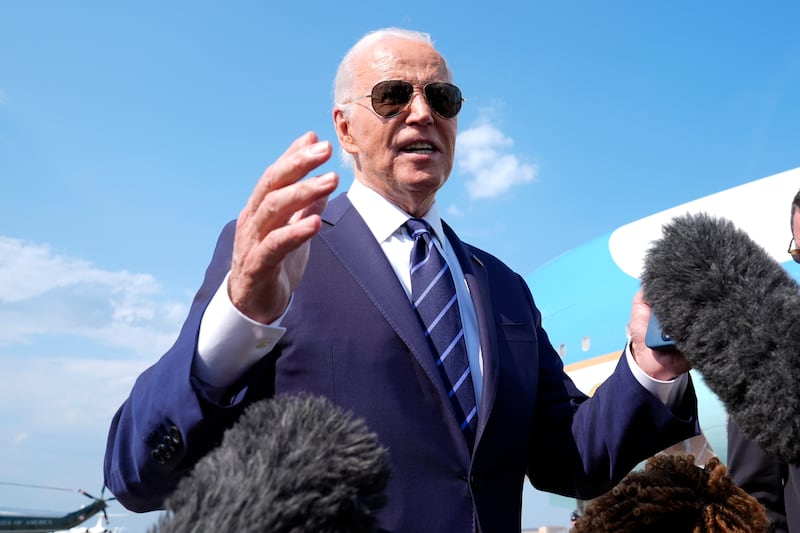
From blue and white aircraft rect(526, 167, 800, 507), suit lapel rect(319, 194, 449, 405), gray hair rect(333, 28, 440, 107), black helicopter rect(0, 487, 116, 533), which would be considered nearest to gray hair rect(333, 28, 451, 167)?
gray hair rect(333, 28, 440, 107)

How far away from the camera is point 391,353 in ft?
6.96

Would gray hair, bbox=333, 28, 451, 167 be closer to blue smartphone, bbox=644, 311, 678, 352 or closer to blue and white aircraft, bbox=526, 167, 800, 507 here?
blue smartphone, bbox=644, 311, 678, 352

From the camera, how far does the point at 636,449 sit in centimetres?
225

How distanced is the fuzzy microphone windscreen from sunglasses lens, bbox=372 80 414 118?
1796 mm

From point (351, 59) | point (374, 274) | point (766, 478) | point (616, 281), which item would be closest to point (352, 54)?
point (351, 59)

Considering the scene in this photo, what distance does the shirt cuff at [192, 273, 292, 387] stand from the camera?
1.60 m

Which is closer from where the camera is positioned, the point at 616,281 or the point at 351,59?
the point at 351,59

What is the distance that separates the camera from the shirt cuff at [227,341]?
1.60 metres

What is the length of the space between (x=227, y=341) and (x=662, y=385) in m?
1.33

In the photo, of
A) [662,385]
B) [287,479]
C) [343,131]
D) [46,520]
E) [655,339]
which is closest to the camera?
[287,479]

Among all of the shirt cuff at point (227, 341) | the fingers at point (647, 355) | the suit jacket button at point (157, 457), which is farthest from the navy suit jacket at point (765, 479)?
the suit jacket button at point (157, 457)

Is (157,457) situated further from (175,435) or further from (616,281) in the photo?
(616,281)

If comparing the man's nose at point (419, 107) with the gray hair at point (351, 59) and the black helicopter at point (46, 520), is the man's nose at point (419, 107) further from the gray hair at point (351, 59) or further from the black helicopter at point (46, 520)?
the black helicopter at point (46, 520)

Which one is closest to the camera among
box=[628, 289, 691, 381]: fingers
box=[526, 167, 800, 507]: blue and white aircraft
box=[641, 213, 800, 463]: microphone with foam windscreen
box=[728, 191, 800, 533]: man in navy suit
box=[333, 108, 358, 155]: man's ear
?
box=[641, 213, 800, 463]: microphone with foam windscreen
